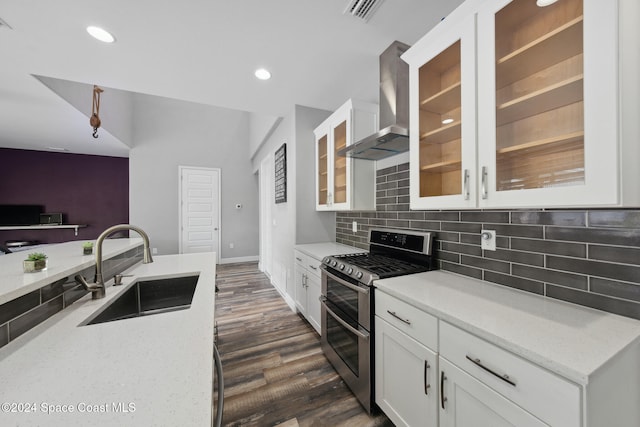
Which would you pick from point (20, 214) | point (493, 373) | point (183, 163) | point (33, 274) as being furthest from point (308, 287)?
point (20, 214)

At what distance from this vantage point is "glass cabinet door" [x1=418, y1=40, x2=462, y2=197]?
1.36 m

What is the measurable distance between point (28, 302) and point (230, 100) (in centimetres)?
251

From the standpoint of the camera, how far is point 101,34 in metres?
1.72

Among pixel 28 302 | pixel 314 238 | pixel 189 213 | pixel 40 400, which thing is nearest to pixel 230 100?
pixel 314 238

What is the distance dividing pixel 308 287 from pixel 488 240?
1.69 metres

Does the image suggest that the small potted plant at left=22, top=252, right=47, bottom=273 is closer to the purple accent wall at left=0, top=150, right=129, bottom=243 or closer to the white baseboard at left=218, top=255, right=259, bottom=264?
the white baseboard at left=218, top=255, right=259, bottom=264

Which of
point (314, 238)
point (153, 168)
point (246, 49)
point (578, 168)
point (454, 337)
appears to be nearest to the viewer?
point (578, 168)

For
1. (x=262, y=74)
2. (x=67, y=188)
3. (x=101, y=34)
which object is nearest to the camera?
(x=101, y=34)

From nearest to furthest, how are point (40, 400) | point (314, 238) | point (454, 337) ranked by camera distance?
1. point (40, 400)
2. point (454, 337)
3. point (314, 238)

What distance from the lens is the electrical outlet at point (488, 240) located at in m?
1.40

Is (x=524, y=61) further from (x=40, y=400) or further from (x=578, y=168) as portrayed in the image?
(x=40, y=400)

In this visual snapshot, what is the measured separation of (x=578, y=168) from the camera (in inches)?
34.7

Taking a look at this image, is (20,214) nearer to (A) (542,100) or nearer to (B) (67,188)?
(B) (67,188)

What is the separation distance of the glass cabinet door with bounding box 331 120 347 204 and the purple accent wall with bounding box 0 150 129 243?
5411 mm
